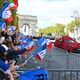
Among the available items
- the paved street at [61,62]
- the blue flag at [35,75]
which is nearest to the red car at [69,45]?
the paved street at [61,62]

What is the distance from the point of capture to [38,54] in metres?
13.3

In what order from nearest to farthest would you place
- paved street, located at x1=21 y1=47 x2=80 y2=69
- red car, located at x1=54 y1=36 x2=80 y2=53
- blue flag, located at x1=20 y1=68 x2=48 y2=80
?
blue flag, located at x1=20 y1=68 x2=48 y2=80 < paved street, located at x1=21 y1=47 x2=80 y2=69 < red car, located at x1=54 y1=36 x2=80 y2=53

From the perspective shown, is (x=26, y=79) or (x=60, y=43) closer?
(x=26, y=79)

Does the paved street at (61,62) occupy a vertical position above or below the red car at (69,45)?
above

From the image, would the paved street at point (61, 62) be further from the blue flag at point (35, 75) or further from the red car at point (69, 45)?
the red car at point (69, 45)

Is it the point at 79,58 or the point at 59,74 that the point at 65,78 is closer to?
the point at 59,74

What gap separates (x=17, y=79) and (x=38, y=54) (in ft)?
11.7

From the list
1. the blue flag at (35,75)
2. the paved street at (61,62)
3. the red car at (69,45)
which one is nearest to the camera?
the blue flag at (35,75)

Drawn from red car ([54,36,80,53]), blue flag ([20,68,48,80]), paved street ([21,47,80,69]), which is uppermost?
blue flag ([20,68,48,80])

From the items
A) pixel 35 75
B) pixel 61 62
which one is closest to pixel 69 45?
pixel 61 62

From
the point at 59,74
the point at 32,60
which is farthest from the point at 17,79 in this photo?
the point at 32,60

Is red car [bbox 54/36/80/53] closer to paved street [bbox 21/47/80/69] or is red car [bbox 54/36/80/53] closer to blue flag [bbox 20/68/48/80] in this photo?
paved street [bbox 21/47/80/69]

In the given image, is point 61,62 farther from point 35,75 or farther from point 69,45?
point 69,45

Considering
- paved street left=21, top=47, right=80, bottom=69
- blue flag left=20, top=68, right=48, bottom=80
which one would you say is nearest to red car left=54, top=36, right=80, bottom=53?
paved street left=21, top=47, right=80, bottom=69
